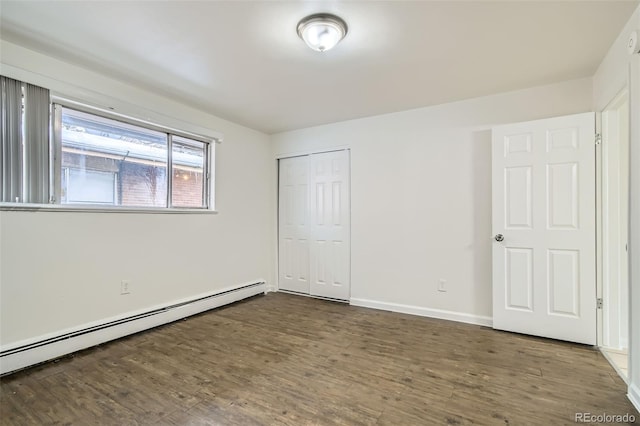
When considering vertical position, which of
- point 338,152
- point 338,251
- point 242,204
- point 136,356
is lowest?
point 136,356

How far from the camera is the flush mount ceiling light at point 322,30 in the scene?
1904 millimetres

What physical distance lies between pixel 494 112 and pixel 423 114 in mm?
745

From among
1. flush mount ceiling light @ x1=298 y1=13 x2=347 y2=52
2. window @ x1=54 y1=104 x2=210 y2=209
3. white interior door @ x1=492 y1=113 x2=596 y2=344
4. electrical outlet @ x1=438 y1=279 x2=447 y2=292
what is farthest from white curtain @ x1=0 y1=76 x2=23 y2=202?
white interior door @ x1=492 y1=113 x2=596 y2=344

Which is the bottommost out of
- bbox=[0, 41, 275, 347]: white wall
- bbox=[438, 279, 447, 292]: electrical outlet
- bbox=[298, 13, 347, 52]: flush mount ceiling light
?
bbox=[438, 279, 447, 292]: electrical outlet

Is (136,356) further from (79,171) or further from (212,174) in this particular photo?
(212,174)

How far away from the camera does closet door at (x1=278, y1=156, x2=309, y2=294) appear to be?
4.48 meters

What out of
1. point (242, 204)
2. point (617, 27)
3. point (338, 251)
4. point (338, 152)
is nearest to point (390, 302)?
point (338, 251)

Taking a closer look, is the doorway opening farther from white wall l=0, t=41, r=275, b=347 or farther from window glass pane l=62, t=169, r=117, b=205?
window glass pane l=62, t=169, r=117, b=205

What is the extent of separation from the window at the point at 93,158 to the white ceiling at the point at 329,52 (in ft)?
1.44

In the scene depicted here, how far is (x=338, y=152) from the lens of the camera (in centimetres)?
416

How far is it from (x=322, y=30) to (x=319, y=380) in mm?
2435

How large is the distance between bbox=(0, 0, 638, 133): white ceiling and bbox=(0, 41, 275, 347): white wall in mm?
233

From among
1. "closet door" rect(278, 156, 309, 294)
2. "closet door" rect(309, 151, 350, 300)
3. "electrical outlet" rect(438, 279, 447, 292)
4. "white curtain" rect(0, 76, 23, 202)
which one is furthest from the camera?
"closet door" rect(278, 156, 309, 294)

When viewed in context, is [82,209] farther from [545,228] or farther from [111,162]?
[545,228]
